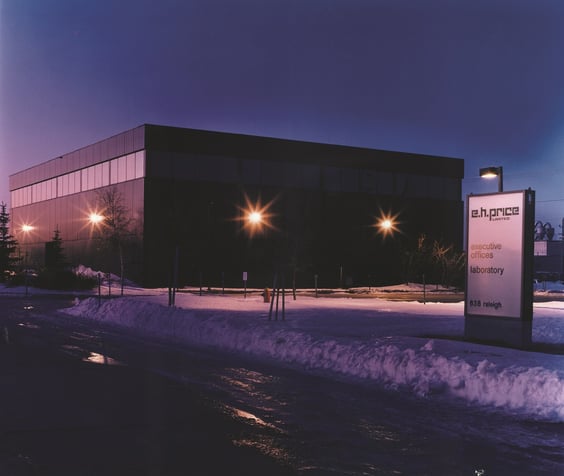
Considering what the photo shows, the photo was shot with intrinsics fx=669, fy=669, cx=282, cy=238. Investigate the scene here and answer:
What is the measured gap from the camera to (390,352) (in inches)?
454

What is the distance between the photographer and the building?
53.5 metres

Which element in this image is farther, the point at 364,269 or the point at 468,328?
the point at 364,269

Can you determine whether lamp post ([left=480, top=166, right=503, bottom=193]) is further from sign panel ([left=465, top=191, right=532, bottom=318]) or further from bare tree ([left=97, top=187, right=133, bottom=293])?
bare tree ([left=97, top=187, right=133, bottom=293])

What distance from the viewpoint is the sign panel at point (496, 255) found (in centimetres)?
1403

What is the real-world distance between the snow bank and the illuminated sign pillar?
3.98 ft

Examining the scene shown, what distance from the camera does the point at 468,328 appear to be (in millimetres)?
14984

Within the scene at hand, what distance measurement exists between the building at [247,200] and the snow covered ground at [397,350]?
90.9ft

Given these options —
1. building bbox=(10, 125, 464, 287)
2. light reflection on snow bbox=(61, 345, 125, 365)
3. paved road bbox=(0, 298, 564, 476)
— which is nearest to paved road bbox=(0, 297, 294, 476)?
paved road bbox=(0, 298, 564, 476)

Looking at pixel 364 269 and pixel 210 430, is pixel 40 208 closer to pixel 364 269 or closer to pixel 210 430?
pixel 364 269

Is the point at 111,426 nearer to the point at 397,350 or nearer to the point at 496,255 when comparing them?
the point at 397,350

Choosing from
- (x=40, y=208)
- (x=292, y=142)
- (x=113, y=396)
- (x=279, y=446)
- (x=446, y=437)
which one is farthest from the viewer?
(x=40, y=208)

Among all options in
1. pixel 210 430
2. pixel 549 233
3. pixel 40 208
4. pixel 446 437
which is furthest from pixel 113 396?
pixel 549 233

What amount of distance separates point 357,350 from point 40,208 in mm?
65691

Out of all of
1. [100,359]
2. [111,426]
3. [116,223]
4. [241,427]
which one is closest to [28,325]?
[100,359]
